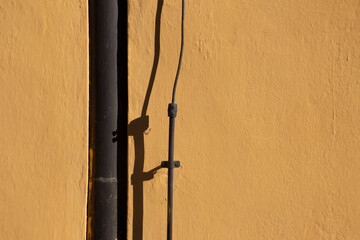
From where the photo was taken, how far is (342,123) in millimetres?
1286

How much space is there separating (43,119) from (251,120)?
0.72 meters

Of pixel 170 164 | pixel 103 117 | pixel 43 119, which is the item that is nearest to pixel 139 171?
pixel 170 164

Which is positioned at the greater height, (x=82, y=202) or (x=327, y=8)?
(x=327, y=8)

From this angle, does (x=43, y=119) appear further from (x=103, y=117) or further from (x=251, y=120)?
(x=251, y=120)

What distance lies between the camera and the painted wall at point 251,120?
1.27m

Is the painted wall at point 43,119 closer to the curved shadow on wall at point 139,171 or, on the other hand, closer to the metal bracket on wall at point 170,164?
the curved shadow on wall at point 139,171

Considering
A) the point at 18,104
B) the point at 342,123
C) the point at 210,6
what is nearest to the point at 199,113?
the point at 210,6

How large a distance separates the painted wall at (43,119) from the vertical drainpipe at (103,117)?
4cm

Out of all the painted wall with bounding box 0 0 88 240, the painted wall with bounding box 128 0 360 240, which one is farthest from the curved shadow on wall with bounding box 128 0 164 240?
the painted wall with bounding box 0 0 88 240

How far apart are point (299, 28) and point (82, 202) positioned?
3.21 ft

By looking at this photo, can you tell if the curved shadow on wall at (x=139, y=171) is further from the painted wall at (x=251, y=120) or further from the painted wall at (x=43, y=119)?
the painted wall at (x=43, y=119)

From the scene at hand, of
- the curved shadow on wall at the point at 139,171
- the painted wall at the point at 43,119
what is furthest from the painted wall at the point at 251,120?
the painted wall at the point at 43,119

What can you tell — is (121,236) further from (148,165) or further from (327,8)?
(327,8)

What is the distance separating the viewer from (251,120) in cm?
128
